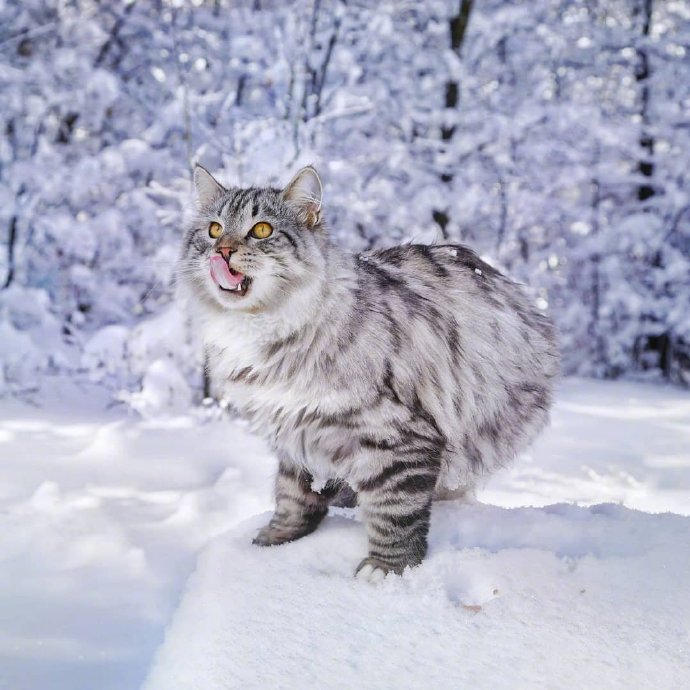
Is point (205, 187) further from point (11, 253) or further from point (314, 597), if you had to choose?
point (11, 253)

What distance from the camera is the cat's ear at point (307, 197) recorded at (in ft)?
7.36

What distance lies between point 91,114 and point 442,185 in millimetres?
3568

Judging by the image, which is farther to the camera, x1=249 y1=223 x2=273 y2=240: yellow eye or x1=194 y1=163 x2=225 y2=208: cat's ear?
x1=194 y1=163 x2=225 y2=208: cat's ear

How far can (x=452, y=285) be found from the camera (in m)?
2.54

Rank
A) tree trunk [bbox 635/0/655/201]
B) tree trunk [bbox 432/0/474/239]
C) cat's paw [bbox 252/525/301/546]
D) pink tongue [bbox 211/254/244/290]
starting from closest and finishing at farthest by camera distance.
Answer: pink tongue [bbox 211/254/244/290], cat's paw [bbox 252/525/301/546], tree trunk [bbox 432/0/474/239], tree trunk [bbox 635/0/655/201]

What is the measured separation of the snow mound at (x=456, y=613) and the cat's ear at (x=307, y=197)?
1071 mm

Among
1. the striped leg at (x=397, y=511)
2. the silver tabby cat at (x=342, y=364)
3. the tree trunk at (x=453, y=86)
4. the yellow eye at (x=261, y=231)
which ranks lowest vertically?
the striped leg at (x=397, y=511)

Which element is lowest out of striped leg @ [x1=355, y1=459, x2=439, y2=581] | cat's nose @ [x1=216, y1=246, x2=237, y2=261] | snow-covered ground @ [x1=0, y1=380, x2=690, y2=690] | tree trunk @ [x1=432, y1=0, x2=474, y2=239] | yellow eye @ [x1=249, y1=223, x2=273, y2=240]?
snow-covered ground @ [x1=0, y1=380, x2=690, y2=690]

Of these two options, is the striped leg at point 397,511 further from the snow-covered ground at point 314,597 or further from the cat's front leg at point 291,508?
the cat's front leg at point 291,508

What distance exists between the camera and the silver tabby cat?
209 centimetres

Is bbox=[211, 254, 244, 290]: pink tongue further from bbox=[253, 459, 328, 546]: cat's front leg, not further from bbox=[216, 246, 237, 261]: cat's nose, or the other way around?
bbox=[253, 459, 328, 546]: cat's front leg

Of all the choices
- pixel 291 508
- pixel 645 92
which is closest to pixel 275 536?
pixel 291 508

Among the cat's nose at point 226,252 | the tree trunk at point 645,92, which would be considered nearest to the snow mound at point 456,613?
the cat's nose at point 226,252

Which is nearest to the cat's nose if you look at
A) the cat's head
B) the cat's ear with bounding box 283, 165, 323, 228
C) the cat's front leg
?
the cat's head
